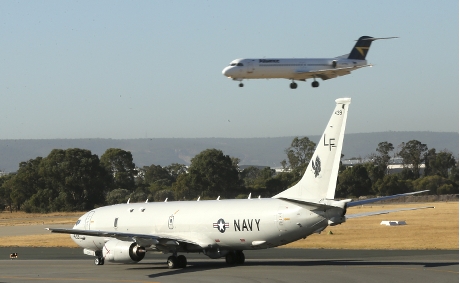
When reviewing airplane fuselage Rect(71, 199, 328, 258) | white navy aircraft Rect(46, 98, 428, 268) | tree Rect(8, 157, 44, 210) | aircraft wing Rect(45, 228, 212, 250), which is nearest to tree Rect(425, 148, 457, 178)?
tree Rect(8, 157, 44, 210)

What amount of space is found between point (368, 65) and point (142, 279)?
44.9 metres

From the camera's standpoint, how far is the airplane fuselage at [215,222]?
94.4ft

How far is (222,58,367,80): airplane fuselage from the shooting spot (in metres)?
64.8

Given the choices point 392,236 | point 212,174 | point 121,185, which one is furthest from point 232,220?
point 121,185

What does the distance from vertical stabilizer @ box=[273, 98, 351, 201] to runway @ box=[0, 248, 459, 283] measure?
9.71 feet

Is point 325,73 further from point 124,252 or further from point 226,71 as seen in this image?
point 124,252

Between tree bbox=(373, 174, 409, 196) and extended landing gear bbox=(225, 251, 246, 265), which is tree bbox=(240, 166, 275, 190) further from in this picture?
extended landing gear bbox=(225, 251, 246, 265)

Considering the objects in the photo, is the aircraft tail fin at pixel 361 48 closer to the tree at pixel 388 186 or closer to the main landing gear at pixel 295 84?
the main landing gear at pixel 295 84

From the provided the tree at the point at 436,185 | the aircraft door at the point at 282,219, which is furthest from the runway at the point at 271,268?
the tree at the point at 436,185

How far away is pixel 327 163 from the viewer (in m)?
28.9

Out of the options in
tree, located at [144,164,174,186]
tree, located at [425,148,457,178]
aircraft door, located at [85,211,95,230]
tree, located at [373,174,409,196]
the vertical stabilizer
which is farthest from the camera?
tree, located at [144,164,174,186]

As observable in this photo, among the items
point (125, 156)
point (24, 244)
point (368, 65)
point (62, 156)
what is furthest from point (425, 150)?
point (24, 244)

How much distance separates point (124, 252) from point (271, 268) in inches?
237

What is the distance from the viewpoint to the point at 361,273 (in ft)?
91.1
